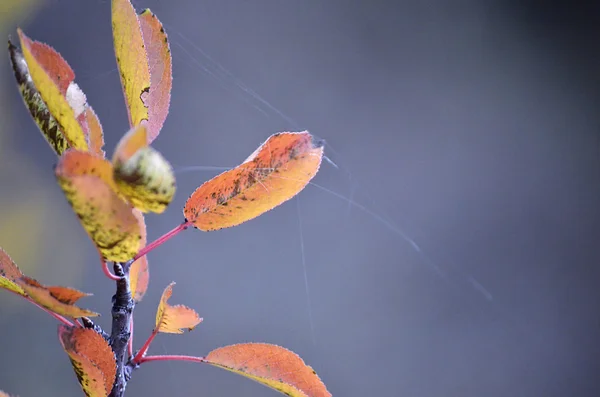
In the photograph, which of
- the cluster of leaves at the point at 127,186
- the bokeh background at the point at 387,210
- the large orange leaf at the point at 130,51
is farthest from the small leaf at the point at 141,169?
the bokeh background at the point at 387,210

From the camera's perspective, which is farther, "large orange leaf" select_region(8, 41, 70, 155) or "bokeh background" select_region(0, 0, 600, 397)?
"bokeh background" select_region(0, 0, 600, 397)

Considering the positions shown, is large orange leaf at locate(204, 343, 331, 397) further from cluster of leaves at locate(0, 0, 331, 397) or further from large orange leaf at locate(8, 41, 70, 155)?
large orange leaf at locate(8, 41, 70, 155)

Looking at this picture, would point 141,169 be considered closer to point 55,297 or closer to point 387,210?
point 55,297

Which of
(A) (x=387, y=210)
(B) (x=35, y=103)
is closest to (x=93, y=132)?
(B) (x=35, y=103)

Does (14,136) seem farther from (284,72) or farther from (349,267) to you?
(349,267)

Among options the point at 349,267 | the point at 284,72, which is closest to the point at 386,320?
the point at 349,267

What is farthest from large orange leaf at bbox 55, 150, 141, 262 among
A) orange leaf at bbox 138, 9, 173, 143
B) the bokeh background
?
the bokeh background
